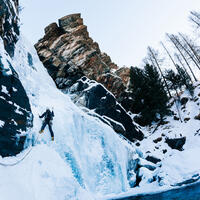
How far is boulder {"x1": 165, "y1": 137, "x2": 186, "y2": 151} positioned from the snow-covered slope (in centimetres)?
637

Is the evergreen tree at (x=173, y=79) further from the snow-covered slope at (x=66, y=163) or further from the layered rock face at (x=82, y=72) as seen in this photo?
the snow-covered slope at (x=66, y=163)

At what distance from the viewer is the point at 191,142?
1509 centimetres

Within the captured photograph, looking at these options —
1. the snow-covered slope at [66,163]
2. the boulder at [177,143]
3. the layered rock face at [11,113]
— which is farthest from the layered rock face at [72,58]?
the layered rock face at [11,113]

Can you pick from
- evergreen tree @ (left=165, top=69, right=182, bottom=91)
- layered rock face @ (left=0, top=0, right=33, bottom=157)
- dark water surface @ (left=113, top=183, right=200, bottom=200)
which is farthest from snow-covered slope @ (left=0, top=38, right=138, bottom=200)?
evergreen tree @ (left=165, top=69, right=182, bottom=91)

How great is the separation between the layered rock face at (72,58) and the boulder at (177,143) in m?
12.1

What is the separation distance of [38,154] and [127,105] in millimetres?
21376

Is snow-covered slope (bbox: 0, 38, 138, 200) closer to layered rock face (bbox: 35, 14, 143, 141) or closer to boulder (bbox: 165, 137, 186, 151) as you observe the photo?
boulder (bbox: 165, 137, 186, 151)

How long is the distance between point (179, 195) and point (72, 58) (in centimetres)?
2329

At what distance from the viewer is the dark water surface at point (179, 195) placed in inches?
284

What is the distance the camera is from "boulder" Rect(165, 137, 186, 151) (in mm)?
15750

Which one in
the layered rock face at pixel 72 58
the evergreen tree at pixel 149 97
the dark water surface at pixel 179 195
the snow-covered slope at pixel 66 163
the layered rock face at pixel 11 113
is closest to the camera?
the snow-covered slope at pixel 66 163

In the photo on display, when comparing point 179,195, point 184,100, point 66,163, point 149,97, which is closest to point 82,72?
point 149,97

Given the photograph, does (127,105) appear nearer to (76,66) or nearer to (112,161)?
(76,66)

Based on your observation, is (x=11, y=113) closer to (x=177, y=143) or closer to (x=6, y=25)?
(x=6, y=25)
